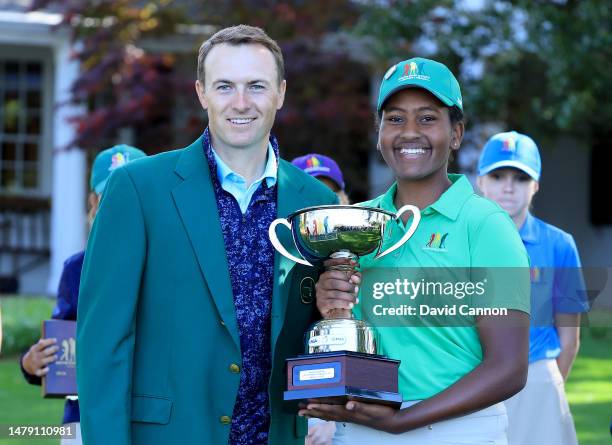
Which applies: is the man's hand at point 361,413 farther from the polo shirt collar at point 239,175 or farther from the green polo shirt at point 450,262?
the polo shirt collar at point 239,175

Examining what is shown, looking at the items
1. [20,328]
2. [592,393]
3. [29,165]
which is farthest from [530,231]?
[29,165]

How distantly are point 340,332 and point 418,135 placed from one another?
713mm

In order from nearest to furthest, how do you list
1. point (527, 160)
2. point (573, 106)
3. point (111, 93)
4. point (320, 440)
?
point (320, 440) < point (527, 160) < point (573, 106) < point (111, 93)

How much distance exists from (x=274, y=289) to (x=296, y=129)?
11.3 metres

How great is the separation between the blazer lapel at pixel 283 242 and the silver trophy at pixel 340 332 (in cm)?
6

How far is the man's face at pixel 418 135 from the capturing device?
3.47 metres

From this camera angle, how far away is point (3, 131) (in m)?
17.8

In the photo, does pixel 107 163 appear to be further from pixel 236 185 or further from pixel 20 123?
pixel 20 123

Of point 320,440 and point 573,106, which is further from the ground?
point 573,106

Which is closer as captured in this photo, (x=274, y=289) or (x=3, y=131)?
(x=274, y=289)

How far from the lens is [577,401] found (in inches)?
398

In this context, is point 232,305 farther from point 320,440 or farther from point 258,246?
point 320,440

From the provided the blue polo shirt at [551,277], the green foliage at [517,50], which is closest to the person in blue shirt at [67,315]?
the blue polo shirt at [551,277]

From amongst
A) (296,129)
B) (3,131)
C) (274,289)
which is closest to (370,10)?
(296,129)
